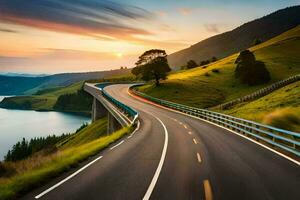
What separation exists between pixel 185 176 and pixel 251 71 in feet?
249

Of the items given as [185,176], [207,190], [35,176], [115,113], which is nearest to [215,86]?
[115,113]

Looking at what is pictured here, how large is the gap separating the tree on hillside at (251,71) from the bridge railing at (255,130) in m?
27.1

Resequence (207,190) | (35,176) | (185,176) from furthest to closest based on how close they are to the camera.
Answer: (185,176) → (35,176) → (207,190)

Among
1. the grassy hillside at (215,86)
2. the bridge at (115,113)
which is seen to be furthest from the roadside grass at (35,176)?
the grassy hillside at (215,86)

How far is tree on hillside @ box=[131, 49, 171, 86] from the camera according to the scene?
83062 millimetres

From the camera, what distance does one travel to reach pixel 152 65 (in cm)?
8275

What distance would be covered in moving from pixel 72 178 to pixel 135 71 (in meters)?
73.4

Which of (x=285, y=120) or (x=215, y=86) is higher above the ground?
(x=285, y=120)

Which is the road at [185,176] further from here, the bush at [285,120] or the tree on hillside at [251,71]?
the tree on hillside at [251,71]

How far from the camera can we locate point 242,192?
10.1m

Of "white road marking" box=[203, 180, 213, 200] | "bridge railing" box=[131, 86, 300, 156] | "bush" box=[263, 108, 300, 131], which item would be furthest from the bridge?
"white road marking" box=[203, 180, 213, 200]

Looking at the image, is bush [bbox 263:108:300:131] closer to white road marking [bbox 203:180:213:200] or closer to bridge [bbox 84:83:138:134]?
bridge [bbox 84:83:138:134]

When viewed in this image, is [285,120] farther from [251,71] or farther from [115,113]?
[251,71]

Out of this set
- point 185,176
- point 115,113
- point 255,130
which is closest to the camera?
point 185,176
